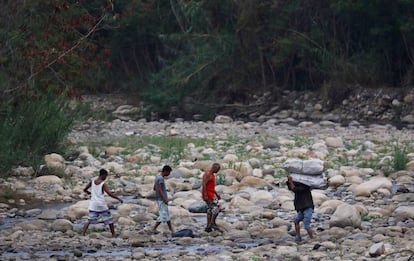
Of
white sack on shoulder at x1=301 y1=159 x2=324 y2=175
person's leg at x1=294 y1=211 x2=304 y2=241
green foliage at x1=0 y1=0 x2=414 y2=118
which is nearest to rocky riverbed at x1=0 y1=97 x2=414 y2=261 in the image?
person's leg at x1=294 y1=211 x2=304 y2=241

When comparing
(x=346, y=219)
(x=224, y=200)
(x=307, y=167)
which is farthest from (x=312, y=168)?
(x=224, y=200)

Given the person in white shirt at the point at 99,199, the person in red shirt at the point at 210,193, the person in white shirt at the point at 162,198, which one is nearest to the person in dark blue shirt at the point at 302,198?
the person in red shirt at the point at 210,193

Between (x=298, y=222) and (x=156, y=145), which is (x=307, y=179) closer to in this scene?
(x=298, y=222)

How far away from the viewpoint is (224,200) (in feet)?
53.3

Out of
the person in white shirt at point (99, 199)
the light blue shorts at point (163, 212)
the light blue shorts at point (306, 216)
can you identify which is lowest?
the light blue shorts at point (306, 216)

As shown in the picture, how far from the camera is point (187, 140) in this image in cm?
2488

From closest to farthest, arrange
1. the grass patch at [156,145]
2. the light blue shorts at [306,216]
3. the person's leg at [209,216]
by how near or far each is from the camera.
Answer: the light blue shorts at [306,216], the person's leg at [209,216], the grass patch at [156,145]

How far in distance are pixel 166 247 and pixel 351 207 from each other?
2.71m

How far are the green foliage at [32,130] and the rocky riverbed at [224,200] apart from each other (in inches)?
12.8

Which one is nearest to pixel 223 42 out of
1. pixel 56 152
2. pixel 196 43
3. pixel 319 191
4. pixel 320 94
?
pixel 196 43

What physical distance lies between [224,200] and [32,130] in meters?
4.63

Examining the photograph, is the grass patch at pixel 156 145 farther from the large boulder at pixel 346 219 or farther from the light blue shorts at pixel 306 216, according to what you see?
the light blue shorts at pixel 306 216

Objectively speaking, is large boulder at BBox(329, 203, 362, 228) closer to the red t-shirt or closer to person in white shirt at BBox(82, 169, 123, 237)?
the red t-shirt

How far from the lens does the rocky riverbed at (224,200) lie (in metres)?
12.0
